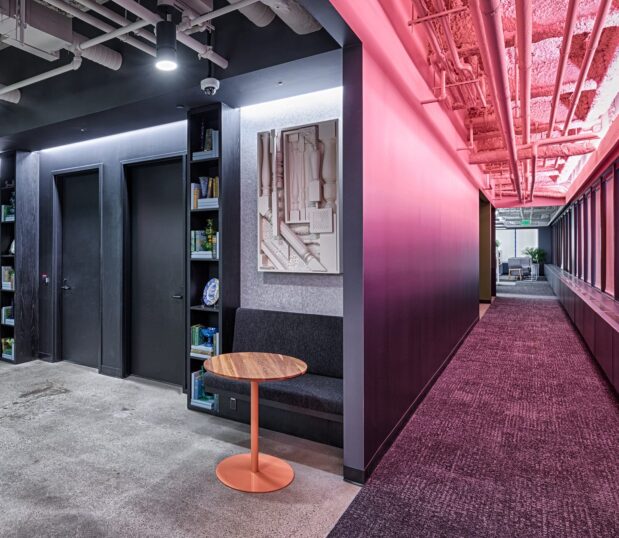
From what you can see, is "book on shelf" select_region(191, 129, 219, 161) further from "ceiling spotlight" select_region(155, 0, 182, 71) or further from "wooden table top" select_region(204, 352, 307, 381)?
"wooden table top" select_region(204, 352, 307, 381)

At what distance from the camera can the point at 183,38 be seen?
9.70 feet

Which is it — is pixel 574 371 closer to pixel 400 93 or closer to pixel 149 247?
pixel 400 93

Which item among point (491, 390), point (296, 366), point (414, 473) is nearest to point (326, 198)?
point (296, 366)

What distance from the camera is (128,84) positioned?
3.86m

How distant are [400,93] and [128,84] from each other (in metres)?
2.41

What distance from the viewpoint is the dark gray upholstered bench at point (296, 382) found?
9.88 ft

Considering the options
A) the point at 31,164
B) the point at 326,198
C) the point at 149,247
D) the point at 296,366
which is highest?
the point at 31,164

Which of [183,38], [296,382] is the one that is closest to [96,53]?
[183,38]

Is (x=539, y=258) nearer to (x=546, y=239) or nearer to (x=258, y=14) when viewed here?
(x=546, y=239)

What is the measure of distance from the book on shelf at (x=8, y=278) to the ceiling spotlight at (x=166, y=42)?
14.6 ft

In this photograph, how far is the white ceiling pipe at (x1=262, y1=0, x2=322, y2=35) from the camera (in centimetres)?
258

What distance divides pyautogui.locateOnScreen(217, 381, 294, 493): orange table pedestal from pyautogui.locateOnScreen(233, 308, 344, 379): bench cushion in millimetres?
833

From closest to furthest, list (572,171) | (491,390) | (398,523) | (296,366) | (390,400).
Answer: (398,523) < (296,366) < (390,400) < (491,390) < (572,171)

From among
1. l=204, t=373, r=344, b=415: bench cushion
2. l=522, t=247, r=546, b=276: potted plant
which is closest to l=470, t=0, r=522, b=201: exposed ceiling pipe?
l=204, t=373, r=344, b=415: bench cushion
